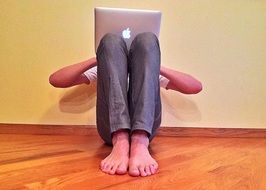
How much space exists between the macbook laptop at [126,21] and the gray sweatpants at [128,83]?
0.08 m

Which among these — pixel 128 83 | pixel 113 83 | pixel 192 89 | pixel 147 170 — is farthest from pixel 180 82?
pixel 147 170

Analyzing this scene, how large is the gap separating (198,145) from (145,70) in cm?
53

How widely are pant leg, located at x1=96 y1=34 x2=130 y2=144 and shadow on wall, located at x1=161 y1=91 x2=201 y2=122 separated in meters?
0.54

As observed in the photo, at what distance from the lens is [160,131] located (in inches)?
63.0

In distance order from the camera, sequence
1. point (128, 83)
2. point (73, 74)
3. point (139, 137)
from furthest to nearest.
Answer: point (73, 74)
point (128, 83)
point (139, 137)

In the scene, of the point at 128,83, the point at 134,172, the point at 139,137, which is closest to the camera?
the point at 134,172

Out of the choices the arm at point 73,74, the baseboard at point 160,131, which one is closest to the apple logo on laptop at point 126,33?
the arm at point 73,74

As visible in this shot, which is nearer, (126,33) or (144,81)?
(144,81)

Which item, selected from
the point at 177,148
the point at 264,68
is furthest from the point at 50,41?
the point at 264,68

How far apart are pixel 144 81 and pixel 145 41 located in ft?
0.47

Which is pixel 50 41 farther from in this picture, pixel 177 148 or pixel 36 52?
pixel 177 148

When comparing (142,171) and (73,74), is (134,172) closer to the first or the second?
(142,171)

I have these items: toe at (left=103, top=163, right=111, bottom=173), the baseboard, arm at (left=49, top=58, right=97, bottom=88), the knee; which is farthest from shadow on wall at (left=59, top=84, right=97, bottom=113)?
toe at (left=103, top=163, right=111, bottom=173)

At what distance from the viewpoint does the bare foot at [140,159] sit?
0.91m
